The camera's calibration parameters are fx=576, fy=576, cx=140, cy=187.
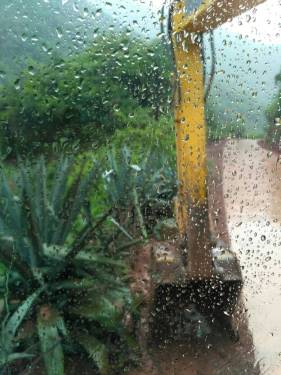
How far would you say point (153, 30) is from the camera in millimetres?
1552

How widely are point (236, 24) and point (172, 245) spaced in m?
0.70

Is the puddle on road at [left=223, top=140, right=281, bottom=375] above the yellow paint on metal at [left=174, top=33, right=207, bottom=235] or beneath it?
beneath

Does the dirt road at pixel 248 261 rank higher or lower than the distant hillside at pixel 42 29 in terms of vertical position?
lower

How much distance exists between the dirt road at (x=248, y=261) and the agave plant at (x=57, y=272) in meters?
0.20

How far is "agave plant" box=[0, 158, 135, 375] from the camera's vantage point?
5.10 ft

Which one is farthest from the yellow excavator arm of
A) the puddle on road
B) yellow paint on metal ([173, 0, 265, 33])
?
the puddle on road

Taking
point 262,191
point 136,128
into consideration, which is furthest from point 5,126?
point 262,191

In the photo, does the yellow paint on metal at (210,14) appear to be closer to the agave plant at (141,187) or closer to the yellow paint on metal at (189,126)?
the yellow paint on metal at (189,126)

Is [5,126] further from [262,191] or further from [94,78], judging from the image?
[262,191]

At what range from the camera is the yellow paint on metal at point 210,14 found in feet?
5.01

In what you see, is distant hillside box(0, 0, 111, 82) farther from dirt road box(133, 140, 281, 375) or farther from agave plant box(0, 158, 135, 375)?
dirt road box(133, 140, 281, 375)

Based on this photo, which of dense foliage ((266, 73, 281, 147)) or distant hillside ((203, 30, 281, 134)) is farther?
dense foliage ((266, 73, 281, 147))

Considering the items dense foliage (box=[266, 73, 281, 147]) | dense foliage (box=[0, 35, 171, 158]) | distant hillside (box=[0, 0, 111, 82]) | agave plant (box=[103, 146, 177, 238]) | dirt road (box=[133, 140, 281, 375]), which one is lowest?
dirt road (box=[133, 140, 281, 375])

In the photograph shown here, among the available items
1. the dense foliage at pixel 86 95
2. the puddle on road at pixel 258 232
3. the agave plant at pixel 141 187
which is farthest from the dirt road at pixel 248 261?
the dense foliage at pixel 86 95
